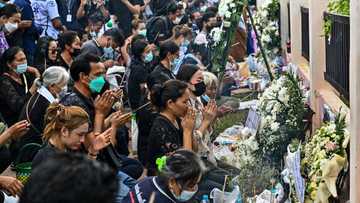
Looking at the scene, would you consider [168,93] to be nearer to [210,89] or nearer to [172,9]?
[210,89]

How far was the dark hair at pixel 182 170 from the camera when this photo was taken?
4762 millimetres

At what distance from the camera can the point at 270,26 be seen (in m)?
12.6

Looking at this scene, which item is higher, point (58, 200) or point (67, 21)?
point (58, 200)

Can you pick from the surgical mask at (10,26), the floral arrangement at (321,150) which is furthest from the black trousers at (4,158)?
the surgical mask at (10,26)

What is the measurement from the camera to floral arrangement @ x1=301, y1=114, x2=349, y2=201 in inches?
224

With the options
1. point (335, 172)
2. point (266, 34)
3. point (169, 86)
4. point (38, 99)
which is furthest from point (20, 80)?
point (266, 34)

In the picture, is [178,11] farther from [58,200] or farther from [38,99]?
[58,200]

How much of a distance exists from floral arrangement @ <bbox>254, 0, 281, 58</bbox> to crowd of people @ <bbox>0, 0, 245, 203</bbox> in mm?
812

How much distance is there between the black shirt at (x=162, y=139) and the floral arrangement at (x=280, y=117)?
1.07 meters

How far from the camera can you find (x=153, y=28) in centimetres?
1240

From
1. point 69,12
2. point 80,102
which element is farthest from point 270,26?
point 80,102

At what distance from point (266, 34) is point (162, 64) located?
403cm

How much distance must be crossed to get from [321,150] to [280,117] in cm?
167

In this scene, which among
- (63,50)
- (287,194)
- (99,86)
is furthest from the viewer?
(63,50)
